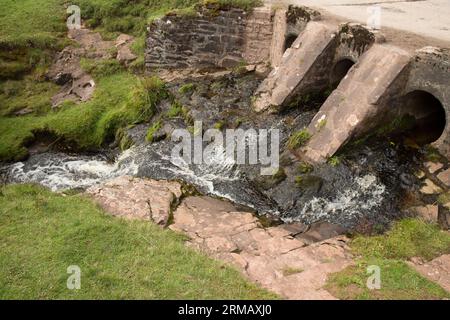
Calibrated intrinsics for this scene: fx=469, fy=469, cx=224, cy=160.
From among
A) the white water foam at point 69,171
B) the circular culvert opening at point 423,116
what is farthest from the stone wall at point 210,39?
the circular culvert opening at point 423,116

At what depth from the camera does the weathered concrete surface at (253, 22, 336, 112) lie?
10641 mm

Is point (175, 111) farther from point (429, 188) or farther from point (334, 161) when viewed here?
point (429, 188)

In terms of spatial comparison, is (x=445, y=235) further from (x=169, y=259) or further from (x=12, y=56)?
(x=12, y=56)

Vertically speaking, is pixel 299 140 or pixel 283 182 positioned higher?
pixel 299 140

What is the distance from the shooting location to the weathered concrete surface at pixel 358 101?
9156 millimetres

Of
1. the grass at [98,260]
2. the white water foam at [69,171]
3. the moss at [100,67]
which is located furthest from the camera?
the moss at [100,67]

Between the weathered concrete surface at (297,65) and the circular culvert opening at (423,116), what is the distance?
223 centimetres

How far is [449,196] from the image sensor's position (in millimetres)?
8352

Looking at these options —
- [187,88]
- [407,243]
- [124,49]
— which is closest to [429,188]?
[407,243]

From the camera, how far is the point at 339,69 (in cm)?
1124

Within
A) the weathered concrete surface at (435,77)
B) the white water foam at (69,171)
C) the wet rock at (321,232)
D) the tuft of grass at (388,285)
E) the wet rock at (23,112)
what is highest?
the weathered concrete surface at (435,77)

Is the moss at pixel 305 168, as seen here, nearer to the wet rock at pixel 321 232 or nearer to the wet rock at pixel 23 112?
the wet rock at pixel 321 232

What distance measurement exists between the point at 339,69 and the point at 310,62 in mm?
999
